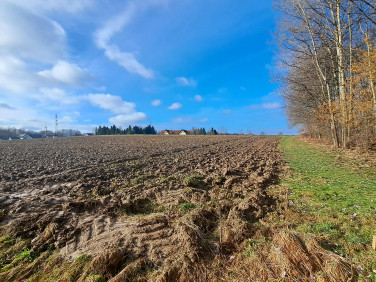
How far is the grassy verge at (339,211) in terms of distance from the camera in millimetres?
3746

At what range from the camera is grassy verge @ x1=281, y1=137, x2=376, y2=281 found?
3746mm

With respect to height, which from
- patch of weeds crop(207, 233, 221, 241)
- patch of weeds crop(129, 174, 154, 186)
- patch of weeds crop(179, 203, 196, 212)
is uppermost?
patch of weeds crop(129, 174, 154, 186)

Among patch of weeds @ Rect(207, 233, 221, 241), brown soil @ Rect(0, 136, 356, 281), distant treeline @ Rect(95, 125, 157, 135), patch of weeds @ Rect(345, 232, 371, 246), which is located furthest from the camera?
distant treeline @ Rect(95, 125, 157, 135)

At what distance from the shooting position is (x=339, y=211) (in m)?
5.41

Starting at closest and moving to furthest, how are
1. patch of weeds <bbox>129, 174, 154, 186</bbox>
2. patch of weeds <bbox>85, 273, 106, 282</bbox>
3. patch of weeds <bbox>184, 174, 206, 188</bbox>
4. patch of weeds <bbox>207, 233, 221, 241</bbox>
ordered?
1. patch of weeds <bbox>85, 273, 106, 282</bbox>
2. patch of weeds <bbox>207, 233, 221, 241</bbox>
3. patch of weeds <bbox>184, 174, 206, 188</bbox>
4. patch of weeds <bbox>129, 174, 154, 186</bbox>

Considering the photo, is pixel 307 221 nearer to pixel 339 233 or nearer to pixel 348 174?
pixel 339 233

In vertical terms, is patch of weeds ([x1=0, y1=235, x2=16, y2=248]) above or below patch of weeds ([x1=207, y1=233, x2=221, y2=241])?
above

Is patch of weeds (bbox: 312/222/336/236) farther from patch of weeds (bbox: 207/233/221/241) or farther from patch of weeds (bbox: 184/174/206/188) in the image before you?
patch of weeds (bbox: 184/174/206/188)

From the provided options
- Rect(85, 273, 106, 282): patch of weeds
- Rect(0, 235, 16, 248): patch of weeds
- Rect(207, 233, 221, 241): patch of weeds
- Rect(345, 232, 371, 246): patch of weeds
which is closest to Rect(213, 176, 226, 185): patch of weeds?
Rect(207, 233, 221, 241): patch of weeds

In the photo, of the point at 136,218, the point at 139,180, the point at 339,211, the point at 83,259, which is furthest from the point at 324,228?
the point at 139,180

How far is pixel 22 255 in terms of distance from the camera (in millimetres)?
3902

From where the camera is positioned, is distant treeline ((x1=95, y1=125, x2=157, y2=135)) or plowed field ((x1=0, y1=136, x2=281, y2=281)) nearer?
plowed field ((x1=0, y1=136, x2=281, y2=281))

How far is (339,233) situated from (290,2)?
19518mm

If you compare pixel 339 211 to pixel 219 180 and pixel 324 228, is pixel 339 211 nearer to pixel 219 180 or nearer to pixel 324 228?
pixel 324 228
